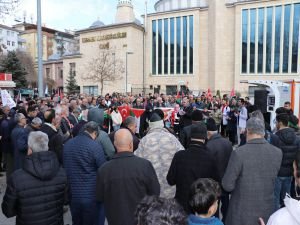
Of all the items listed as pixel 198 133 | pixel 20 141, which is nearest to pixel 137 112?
pixel 20 141

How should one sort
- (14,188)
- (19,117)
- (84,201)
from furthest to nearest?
1. (19,117)
2. (84,201)
3. (14,188)

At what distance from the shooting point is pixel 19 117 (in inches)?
257

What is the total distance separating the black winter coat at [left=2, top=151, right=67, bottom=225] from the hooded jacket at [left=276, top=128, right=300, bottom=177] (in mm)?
3614

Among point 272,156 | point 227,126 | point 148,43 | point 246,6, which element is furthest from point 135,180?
point 148,43

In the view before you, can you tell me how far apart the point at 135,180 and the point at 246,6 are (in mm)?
47058

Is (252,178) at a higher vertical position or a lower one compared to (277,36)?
lower

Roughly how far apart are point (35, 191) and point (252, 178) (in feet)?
8.22

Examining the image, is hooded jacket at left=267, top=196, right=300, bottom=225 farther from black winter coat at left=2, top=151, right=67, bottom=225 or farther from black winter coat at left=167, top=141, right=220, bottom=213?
black winter coat at left=2, top=151, right=67, bottom=225

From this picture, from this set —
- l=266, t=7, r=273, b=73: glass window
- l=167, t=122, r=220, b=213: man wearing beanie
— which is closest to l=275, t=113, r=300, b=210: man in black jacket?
l=167, t=122, r=220, b=213: man wearing beanie

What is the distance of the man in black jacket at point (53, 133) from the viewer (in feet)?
17.9

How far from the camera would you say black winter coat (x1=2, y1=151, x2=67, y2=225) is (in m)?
3.18

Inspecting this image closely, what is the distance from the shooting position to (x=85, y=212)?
432cm

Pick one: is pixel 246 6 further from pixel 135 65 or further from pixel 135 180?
pixel 135 180

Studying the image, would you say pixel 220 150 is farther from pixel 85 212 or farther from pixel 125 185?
pixel 85 212
